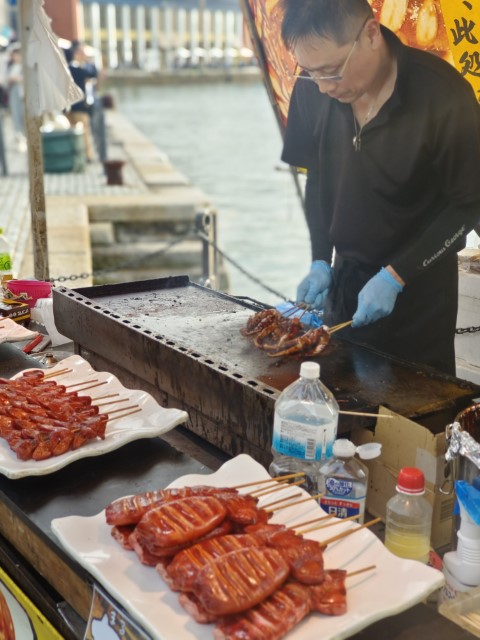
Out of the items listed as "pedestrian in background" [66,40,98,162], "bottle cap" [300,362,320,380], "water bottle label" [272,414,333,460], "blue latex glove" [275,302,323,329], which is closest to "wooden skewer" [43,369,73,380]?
"blue latex glove" [275,302,323,329]

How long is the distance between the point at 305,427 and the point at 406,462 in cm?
37

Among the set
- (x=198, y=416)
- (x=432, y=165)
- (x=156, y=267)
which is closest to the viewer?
(x=198, y=416)

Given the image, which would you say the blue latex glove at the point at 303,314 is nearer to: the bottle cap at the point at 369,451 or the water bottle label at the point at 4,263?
the bottle cap at the point at 369,451

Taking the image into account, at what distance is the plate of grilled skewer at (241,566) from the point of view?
5.03 feet

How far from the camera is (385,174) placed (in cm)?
347

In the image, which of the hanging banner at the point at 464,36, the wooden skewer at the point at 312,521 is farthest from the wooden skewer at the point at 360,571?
the hanging banner at the point at 464,36

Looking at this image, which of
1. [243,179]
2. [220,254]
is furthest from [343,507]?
[243,179]

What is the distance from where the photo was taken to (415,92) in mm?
3369

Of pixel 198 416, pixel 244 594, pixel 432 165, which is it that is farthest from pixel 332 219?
pixel 244 594

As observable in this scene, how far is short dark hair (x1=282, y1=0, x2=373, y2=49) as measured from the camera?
322 centimetres

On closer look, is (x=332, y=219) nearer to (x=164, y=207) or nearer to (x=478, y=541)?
(x=478, y=541)

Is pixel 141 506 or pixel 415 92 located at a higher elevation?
pixel 415 92

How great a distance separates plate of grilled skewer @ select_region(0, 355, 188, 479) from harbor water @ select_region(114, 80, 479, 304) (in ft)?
9.18

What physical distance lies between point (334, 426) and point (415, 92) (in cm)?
192
